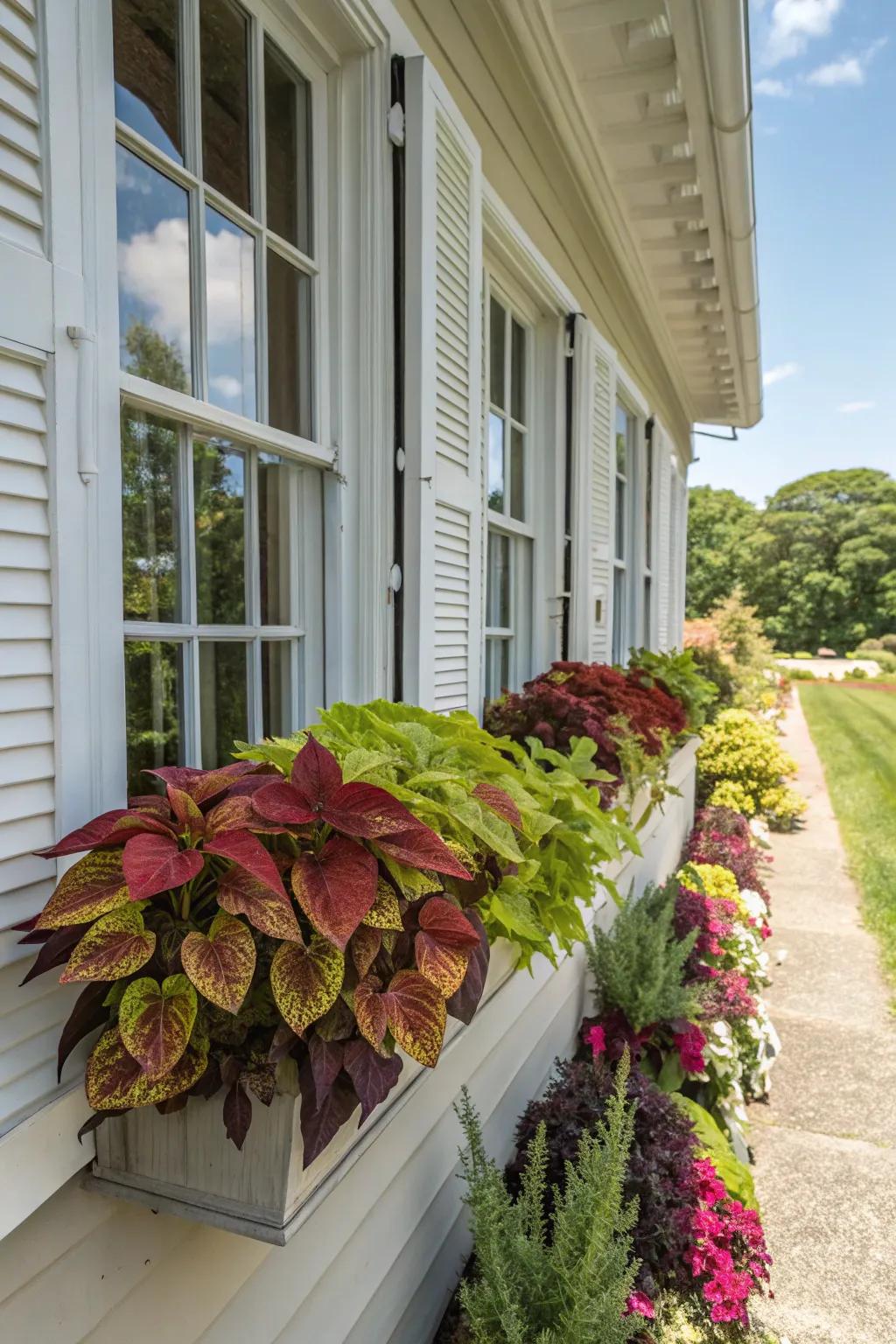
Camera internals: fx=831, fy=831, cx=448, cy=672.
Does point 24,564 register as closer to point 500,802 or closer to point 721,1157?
point 500,802

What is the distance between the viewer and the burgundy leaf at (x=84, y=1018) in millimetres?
845

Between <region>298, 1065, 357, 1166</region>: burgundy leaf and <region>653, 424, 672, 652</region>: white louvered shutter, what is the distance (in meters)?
5.18

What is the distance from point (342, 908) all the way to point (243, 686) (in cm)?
81

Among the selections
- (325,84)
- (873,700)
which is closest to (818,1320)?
(325,84)

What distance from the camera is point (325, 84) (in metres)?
1.73

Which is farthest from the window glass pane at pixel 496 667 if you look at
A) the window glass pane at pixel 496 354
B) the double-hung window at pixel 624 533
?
the double-hung window at pixel 624 533

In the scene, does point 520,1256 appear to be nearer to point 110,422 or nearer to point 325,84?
point 110,422

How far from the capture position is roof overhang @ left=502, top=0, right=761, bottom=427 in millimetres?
2438

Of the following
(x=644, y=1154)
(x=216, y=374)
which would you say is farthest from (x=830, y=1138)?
(x=216, y=374)

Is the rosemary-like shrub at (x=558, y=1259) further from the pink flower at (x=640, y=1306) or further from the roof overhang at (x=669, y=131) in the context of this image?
the roof overhang at (x=669, y=131)

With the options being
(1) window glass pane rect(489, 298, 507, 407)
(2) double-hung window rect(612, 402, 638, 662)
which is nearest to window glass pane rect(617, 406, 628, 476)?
(2) double-hung window rect(612, 402, 638, 662)

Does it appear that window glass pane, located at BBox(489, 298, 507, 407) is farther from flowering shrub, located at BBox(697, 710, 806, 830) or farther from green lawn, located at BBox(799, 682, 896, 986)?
flowering shrub, located at BBox(697, 710, 806, 830)

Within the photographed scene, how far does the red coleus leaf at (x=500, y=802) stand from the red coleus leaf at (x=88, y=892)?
1.72 ft

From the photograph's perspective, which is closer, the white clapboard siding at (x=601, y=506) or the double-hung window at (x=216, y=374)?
the double-hung window at (x=216, y=374)
